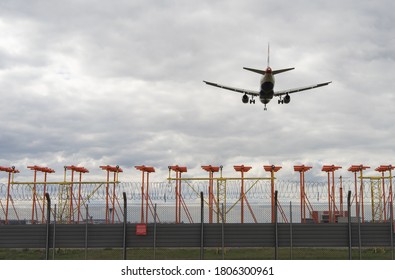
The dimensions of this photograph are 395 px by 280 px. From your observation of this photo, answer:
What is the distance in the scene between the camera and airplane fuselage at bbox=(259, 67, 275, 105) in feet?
133

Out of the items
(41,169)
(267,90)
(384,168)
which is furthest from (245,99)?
(41,169)

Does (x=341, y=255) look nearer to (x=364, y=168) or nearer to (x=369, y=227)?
(x=369, y=227)

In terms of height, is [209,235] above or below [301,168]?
below

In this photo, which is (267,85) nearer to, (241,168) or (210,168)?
(241,168)

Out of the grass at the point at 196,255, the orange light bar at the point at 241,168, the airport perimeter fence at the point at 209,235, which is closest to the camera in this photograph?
the airport perimeter fence at the point at 209,235

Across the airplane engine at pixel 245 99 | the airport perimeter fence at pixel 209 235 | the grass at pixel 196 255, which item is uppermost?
the airplane engine at pixel 245 99

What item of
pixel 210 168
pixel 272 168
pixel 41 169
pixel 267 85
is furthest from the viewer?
pixel 41 169

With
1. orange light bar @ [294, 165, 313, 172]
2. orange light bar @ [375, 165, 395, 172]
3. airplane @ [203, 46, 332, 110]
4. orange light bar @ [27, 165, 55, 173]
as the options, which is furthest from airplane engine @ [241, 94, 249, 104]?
orange light bar @ [27, 165, 55, 173]

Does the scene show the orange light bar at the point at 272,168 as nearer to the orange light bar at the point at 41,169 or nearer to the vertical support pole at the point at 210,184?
the vertical support pole at the point at 210,184

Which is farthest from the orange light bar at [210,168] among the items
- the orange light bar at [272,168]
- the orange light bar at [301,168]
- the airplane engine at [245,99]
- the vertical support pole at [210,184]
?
the airplane engine at [245,99]

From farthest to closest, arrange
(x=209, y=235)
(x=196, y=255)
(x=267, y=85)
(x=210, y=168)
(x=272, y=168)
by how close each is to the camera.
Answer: (x=267, y=85), (x=210, y=168), (x=272, y=168), (x=196, y=255), (x=209, y=235)

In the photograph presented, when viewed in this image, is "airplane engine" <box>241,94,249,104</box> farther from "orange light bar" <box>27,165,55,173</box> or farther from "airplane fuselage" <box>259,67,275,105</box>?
"orange light bar" <box>27,165,55,173</box>

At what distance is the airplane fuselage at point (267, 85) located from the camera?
4056cm

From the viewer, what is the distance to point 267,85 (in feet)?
134
